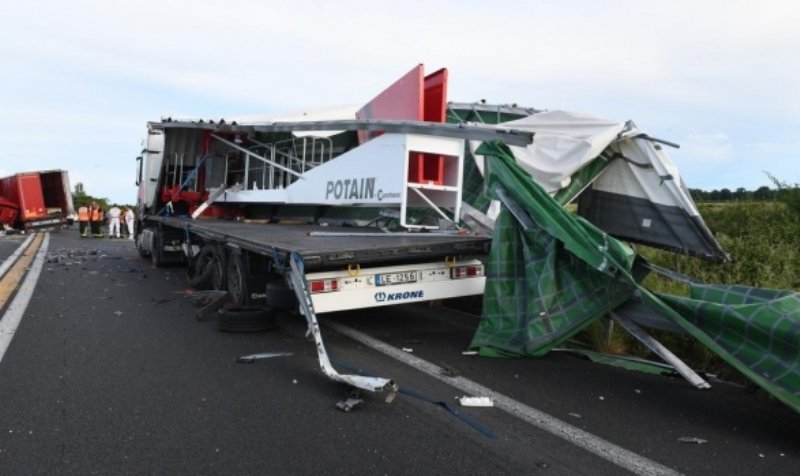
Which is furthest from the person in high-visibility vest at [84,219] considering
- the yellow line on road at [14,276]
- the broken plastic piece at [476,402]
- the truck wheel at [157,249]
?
the broken plastic piece at [476,402]

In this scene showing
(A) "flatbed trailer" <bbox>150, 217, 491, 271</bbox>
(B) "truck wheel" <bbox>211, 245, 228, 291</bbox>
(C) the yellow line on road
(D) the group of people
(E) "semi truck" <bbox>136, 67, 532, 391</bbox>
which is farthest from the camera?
(D) the group of people

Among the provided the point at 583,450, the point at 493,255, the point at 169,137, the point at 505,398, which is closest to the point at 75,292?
the point at 169,137

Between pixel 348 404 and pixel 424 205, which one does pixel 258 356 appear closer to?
pixel 348 404

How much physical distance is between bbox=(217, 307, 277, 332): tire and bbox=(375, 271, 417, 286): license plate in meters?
1.48

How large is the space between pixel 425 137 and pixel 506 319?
297cm

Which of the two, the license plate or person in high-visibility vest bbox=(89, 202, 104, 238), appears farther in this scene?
person in high-visibility vest bbox=(89, 202, 104, 238)

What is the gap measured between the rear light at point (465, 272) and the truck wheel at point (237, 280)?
252 cm

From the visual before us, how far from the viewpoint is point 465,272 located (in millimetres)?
6578

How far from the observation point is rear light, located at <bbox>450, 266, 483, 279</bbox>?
6.51 metres

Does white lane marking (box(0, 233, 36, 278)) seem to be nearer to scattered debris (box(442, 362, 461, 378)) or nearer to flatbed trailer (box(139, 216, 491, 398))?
flatbed trailer (box(139, 216, 491, 398))

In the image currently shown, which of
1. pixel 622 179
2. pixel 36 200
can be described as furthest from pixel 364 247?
pixel 36 200

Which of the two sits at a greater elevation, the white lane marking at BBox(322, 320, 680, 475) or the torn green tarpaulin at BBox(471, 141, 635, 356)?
the torn green tarpaulin at BBox(471, 141, 635, 356)

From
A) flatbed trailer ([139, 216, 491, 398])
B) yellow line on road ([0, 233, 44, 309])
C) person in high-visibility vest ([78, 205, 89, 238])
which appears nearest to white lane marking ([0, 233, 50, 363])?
yellow line on road ([0, 233, 44, 309])

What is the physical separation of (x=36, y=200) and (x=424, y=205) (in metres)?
26.4
